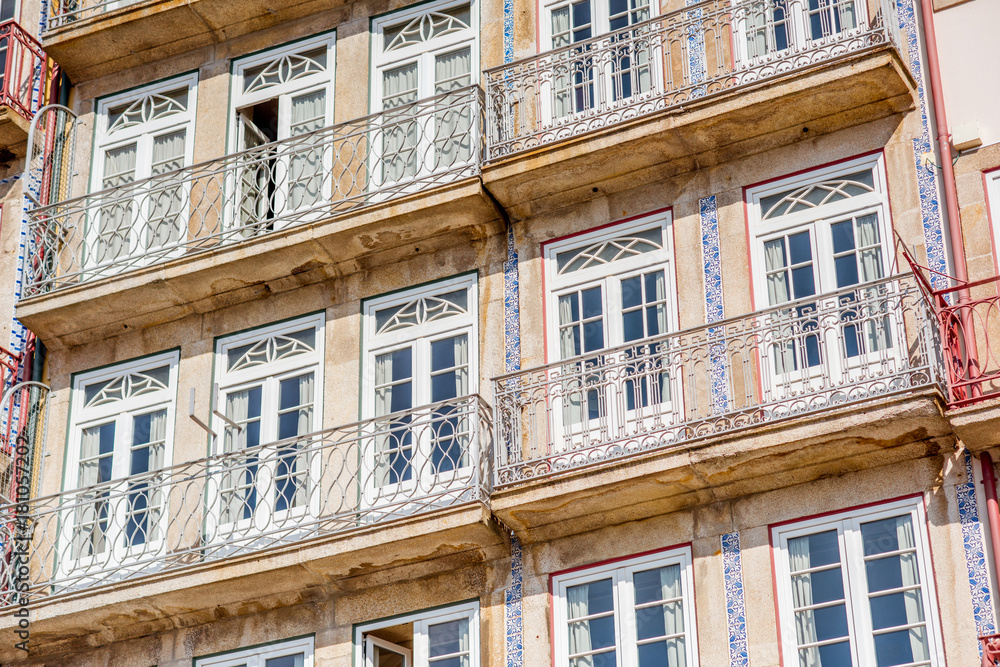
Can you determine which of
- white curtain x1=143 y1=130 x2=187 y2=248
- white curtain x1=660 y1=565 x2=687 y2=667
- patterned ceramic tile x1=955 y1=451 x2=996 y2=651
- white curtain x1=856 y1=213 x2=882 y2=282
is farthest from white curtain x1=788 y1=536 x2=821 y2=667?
white curtain x1=143 y1=130 x2=187 y2=248

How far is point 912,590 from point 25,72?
11133 millimetres

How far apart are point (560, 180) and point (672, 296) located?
154 centimetres

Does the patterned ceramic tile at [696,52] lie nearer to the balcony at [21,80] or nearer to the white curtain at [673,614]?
the white curtain at [673,614]

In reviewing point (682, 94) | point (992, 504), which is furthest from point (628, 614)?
point (682, 94)

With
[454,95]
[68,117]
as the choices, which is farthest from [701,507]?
[68,117]

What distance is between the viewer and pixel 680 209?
642 inches

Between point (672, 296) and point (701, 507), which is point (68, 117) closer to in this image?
point (672, 296)

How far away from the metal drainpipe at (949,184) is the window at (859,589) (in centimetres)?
130

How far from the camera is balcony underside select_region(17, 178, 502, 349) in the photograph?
17.0 metres

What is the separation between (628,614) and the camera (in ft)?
48.8

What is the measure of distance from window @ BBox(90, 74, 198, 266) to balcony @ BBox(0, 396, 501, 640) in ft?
8.09

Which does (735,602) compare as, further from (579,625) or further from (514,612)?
(514,612)

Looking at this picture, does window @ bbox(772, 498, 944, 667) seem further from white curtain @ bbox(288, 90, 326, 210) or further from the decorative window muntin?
white curtain @ bbox(288, 90, 326, 210)

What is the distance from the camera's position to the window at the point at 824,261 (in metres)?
14.8
